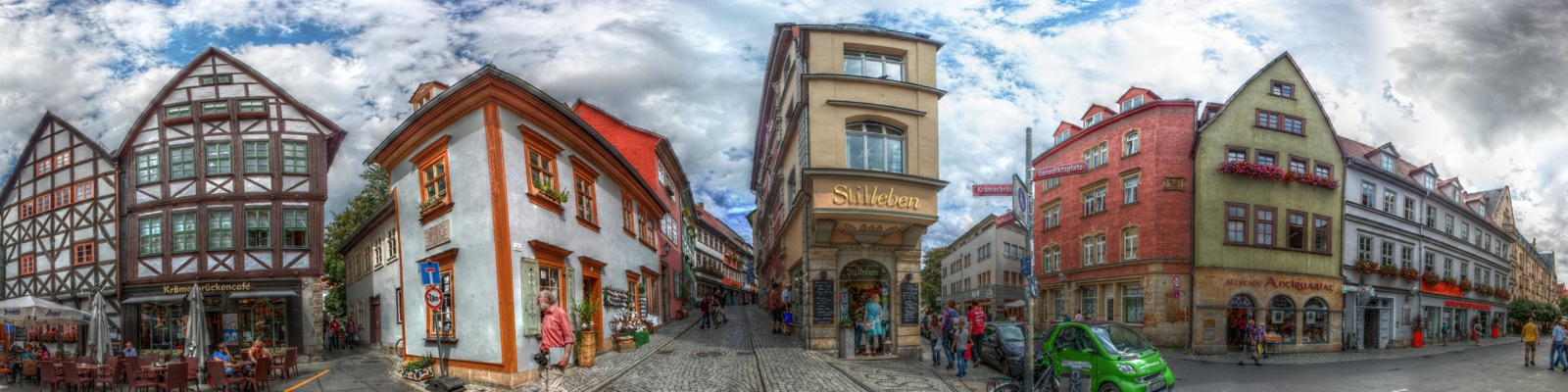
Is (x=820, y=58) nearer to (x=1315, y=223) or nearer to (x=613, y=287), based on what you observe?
(x=613, y=287)

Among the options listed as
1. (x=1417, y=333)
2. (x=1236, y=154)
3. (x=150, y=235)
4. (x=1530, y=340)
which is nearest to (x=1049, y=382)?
(x=1530, y=340)

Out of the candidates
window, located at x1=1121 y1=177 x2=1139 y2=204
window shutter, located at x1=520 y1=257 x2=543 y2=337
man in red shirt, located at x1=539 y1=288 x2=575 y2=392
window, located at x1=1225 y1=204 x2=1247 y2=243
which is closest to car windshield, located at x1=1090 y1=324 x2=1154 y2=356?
man in red shirt, located at x1=539 y1=288 x2=575 y2=392

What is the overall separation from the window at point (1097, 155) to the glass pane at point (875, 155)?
17725 mm

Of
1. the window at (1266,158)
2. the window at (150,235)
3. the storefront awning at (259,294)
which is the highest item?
the window at (1266,158)

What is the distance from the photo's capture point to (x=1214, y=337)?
28.0 metres

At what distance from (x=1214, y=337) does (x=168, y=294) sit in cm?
3605

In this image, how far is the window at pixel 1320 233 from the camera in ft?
101

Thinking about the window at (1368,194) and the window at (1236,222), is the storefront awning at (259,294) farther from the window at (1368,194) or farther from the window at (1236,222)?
the window at (1368,194)

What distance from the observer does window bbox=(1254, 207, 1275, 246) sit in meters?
29.4

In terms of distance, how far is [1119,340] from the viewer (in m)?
12.6

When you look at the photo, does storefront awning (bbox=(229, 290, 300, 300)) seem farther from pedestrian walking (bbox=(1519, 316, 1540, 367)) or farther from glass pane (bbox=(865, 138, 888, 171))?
pedestrian walking (bbox=(1519, 316, 1540, 367))

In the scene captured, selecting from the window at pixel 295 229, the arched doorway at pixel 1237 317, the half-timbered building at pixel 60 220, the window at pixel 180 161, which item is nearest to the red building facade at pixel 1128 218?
the arched doorway at pixel 1237 317

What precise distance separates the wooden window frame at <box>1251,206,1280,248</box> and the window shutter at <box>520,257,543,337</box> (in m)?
27.3

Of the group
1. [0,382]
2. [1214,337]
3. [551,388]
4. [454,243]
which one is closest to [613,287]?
[454,243]
